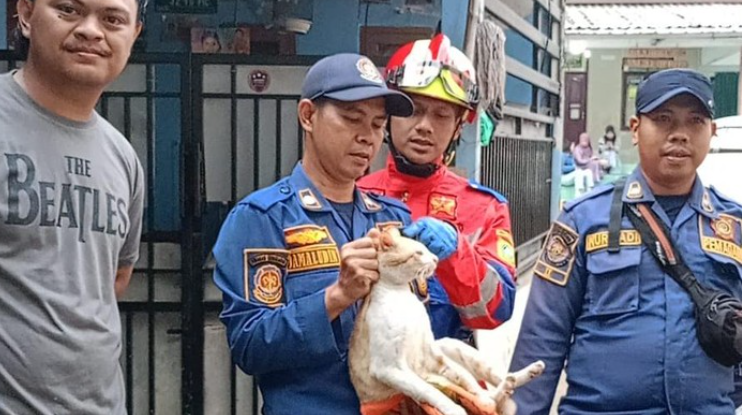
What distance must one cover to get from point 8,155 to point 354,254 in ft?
2.43

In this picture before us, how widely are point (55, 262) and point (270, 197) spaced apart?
512 mm

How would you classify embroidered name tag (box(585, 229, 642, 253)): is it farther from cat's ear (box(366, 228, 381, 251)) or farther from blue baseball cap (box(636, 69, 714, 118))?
cat's ear (box(366, 228, 381, 251))

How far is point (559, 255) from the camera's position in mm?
2596

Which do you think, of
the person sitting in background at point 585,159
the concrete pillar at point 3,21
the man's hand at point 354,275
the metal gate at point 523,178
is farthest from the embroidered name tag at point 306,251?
the person sitting in background at point 585,159

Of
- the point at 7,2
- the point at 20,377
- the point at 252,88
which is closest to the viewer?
the point at 20,377

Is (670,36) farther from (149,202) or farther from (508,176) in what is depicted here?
(149,202)

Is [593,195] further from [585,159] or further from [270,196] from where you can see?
[585,159]

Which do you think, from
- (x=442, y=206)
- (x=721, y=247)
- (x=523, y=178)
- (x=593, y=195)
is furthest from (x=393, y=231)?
(x=523, y=178)

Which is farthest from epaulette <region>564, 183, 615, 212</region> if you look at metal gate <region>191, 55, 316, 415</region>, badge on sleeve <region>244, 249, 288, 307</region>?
metal gate <region>191, 55, 316, 415</region>

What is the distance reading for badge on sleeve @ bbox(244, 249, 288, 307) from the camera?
189 centimetres

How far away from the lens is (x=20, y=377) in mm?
1689

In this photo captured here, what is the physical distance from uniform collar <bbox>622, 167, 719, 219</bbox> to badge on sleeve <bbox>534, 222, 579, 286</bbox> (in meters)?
0.21

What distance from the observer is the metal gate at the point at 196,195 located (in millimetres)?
4113

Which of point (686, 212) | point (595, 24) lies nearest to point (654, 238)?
point (686, 212)
